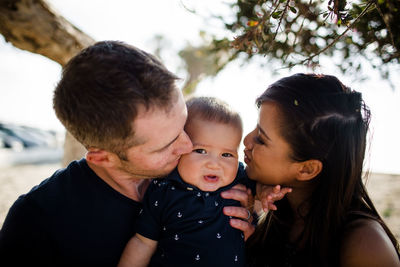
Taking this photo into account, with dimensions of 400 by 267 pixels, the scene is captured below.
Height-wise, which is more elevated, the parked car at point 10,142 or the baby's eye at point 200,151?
the baby's eye at point 200,151

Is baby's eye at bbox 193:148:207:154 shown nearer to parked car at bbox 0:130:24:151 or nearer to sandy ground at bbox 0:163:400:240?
sandy ground at bbox 0:163:400:240

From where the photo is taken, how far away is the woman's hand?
6.68ft

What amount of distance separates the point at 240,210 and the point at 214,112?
0.77 metres

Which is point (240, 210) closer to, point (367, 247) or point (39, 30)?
point (367, 247)

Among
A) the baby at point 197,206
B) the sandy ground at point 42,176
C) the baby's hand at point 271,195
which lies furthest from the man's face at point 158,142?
the sandy ground at point 42,176

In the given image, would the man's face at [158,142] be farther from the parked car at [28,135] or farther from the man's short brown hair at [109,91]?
the parked car at [28,135]

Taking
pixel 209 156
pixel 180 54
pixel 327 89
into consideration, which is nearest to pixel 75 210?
pixel 209 156

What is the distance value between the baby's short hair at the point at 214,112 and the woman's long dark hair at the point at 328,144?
32 cm

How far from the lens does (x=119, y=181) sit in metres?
2.15

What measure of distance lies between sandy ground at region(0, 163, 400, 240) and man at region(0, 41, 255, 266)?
5.07 meters

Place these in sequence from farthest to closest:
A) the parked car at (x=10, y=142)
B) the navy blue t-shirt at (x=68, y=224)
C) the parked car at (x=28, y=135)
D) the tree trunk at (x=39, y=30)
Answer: the parked car at (x=28, y=135)
the parked car at (x=10, y=142)
the tree trunk at (x=39, y=30)
the navy blue t-shirt at (x=68, y=224)

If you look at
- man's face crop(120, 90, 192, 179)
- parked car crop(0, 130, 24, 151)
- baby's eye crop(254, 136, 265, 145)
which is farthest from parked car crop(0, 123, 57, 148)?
baby's eye crop(254, 136, 265, 145)

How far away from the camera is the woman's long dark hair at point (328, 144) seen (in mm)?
1981

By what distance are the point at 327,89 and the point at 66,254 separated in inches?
85.2
